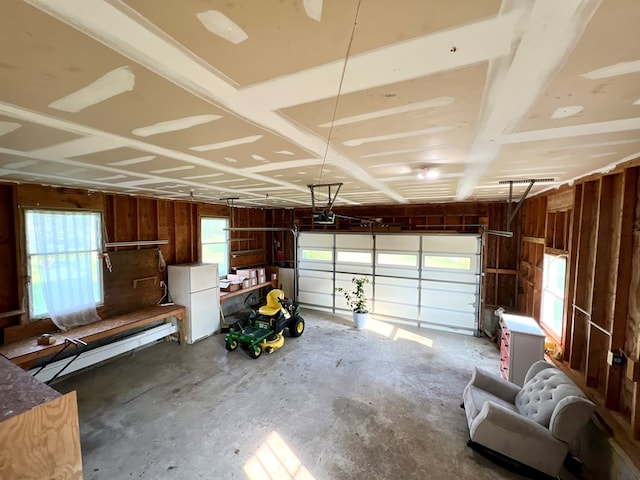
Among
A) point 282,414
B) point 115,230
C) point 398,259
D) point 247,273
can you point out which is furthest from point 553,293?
point 115,230

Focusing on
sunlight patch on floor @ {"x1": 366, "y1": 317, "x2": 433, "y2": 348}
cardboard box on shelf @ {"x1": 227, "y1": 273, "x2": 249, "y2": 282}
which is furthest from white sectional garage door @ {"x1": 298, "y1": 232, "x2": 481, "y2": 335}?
cardboard box on shelf @ {"x1": 227, "y1": 273, "x2": 249, "y2": 282}

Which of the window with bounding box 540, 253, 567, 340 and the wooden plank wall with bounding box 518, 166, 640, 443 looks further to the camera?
the window with bounding box 540, 253, 567, 340

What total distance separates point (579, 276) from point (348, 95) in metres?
3.70

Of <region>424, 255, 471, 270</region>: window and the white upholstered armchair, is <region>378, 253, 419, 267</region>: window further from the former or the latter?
the white upholstered armchair

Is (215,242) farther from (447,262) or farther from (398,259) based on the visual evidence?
(447,262)

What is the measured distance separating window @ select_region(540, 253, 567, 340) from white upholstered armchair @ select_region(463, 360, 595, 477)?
141 centimetres

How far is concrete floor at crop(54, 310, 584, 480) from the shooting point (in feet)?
8.43

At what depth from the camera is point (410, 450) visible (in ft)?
9.14

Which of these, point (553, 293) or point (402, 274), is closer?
point (553, 293)

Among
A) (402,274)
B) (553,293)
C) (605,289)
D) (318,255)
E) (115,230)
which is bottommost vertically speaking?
(402,274)

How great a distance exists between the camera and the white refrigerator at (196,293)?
17.2 feet

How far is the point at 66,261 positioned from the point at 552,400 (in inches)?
Result: 247

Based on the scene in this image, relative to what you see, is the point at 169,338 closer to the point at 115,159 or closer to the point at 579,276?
the point at 115,159

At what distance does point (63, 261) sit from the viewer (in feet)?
13.0
